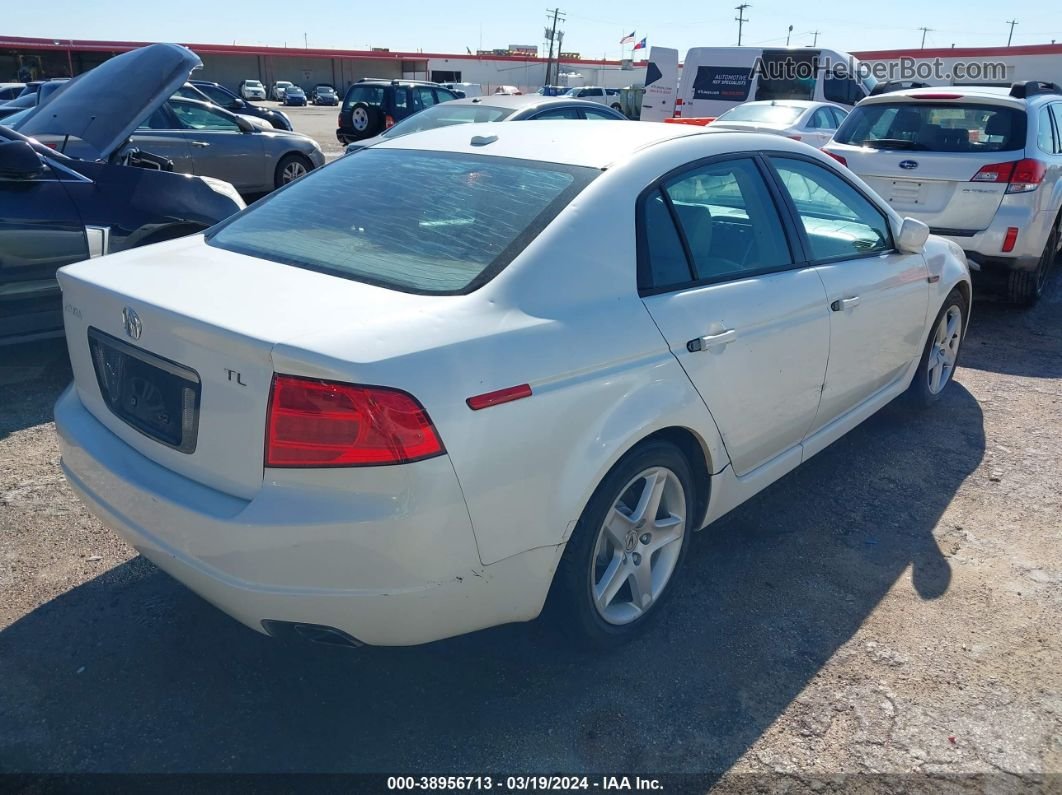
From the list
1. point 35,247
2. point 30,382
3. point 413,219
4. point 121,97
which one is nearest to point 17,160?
point 35,247

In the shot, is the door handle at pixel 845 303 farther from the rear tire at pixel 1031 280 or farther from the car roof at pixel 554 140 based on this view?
the rear tire at pixel 1031 280

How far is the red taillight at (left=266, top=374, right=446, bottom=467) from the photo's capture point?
1982 mm

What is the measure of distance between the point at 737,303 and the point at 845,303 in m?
0.81

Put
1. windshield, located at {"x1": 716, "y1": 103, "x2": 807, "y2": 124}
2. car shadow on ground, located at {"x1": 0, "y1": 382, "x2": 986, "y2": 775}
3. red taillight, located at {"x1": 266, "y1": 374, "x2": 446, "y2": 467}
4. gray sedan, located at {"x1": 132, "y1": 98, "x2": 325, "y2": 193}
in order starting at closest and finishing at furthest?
red taillight, located at {"x1": 266, "y1": 374, "x2": 446, "y2": 467}, car shadow on ground, located at {"x1": 0, "y1": 382, "x2": 986, "y2": 775}, gray sedan, located at {"x1": 132, "y1": 98, "x2": 325, "y2": 193}, windshield, located at {"x1": 716, "y1": 103, "x2": 807, "y2": 124}

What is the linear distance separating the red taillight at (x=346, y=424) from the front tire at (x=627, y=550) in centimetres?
68

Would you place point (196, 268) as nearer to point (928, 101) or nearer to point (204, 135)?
point (928, 101)

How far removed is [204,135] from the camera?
10500mm

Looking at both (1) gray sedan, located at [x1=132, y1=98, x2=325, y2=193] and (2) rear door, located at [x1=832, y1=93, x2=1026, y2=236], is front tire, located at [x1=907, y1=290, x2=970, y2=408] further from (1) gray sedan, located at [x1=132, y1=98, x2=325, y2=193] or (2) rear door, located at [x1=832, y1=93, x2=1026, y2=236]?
(1) gray sedan, located at [x1=132, y1=98, x2=325, y2=193]

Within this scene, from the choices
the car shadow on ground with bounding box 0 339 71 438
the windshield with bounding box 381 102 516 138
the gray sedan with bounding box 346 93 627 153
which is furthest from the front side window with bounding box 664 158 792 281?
the windshield with bounding box 381 102 516 138

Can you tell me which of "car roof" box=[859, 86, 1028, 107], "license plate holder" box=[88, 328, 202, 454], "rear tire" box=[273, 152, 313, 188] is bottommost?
"rear tire" box=[273, 152, 313, 188]

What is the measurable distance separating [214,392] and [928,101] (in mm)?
6787

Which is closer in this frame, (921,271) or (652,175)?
(652,175)

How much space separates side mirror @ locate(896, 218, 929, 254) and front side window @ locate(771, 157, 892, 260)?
0.05 meters

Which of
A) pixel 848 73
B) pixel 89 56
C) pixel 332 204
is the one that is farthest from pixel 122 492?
pixel 89 56
